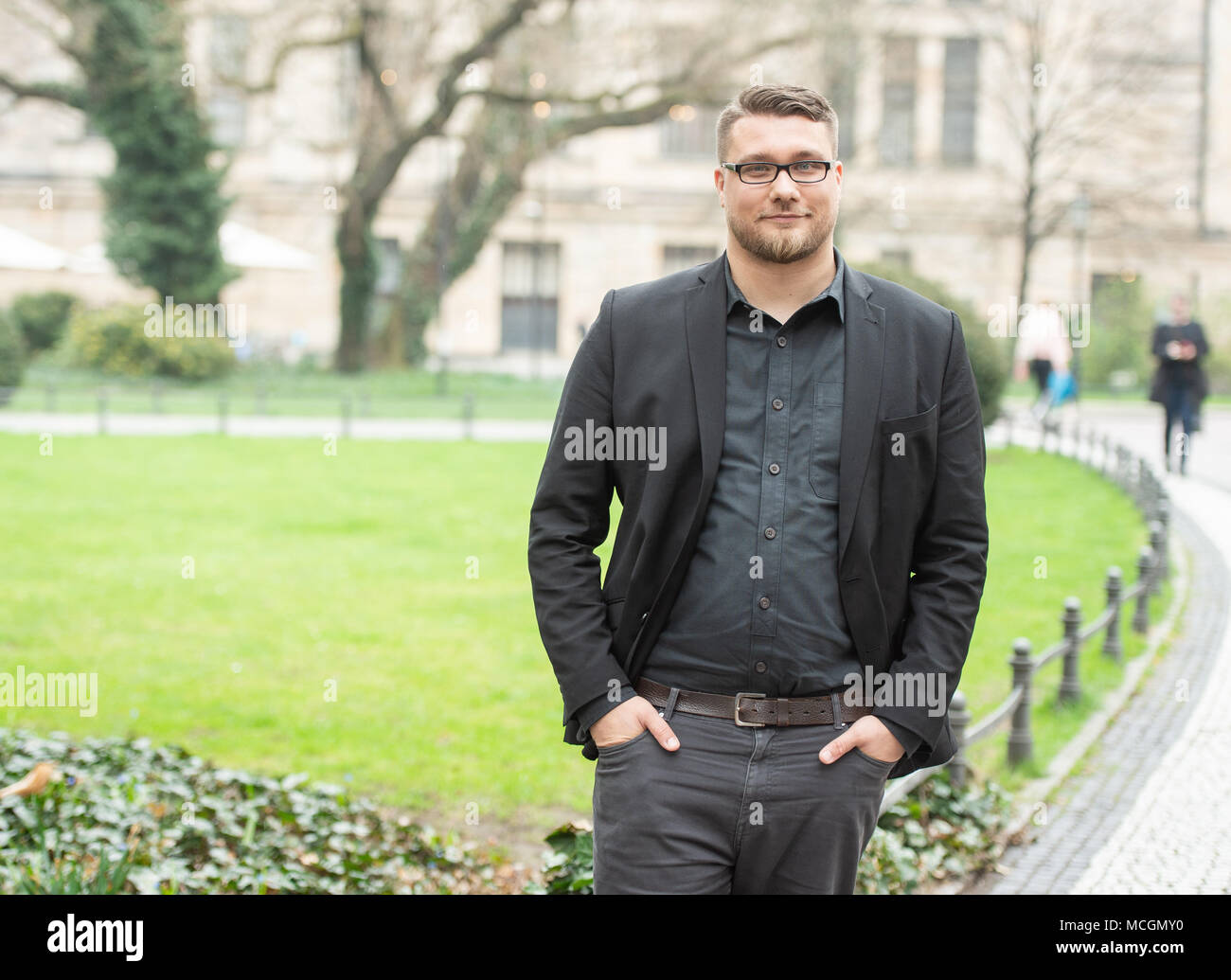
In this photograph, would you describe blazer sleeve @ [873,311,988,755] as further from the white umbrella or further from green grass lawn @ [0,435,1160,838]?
the white umbrella

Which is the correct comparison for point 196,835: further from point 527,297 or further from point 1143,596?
point 527,297

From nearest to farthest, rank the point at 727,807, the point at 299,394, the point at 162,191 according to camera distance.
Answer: the point at 727,807, the point at 299,394, the point at 162,191

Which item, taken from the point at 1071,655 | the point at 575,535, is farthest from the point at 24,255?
the point at 575,535

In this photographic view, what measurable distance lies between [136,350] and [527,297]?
22.9 metres

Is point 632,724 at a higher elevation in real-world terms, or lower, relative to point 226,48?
lower

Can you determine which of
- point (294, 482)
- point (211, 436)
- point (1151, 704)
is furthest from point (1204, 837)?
point (211, 436)

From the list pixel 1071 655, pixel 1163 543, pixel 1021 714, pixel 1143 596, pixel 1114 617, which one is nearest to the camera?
pixel 1021 714

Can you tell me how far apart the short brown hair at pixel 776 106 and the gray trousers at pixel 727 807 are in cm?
122

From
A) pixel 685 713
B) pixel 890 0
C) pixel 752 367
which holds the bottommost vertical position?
pixel 685 713

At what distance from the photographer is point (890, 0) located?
32031 millimetres

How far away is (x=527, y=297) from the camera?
51250 mm

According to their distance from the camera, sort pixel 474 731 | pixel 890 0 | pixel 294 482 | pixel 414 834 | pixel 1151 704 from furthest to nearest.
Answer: pixel 890 0 → pixel 294 482 → pixel 1151 704 → pixel 474 731 → pixel 414 834
